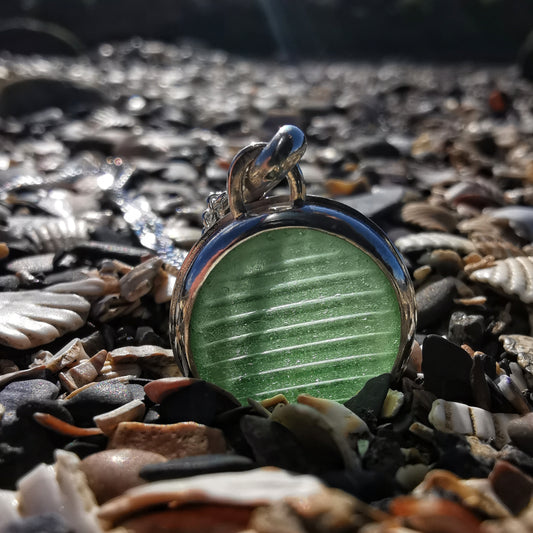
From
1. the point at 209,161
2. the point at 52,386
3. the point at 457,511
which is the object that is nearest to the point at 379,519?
the point at 457,511

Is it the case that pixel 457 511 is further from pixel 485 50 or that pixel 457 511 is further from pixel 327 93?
pixel 485 50

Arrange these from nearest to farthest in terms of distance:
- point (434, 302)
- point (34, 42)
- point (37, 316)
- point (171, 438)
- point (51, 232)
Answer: point (171, 438), point (37, 316), point (434, 302), point (51, 232), point (34, 42)

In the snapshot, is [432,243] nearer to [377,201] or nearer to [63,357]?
[377,201]

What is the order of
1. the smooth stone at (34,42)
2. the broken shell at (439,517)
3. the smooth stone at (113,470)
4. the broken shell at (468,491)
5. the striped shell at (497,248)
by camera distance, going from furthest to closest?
the smooth stone at (34,42) → the striped shell at (497,248) → the smooth stone at (113,470) → the broken shell at (468,491) → the broken shell at (439,517)

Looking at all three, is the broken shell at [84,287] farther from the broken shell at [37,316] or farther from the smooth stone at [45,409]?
the smooth stone at [45,409]

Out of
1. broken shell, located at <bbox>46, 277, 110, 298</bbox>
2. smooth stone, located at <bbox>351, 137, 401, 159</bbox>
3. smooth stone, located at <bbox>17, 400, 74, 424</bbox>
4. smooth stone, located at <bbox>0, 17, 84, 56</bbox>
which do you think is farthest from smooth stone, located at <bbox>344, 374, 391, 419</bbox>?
smooth stone, located at <bbox>0, 17, 84, 56</bbox>

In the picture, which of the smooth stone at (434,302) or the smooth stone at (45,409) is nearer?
the smooth stone at (45,409)

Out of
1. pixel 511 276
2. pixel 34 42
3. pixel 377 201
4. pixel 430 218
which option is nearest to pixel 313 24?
pixel 34 42

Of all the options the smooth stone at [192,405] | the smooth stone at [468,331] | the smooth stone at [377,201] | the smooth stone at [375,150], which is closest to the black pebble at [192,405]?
the smooth stone at [192,405]
